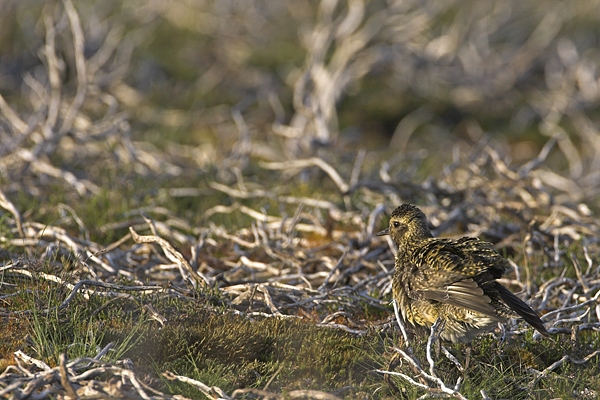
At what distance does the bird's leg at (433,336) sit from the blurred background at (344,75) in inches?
278

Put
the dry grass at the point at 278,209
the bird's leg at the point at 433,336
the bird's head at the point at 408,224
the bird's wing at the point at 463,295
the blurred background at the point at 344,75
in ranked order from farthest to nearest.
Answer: the blurred background at the point at 344,75 < the bird's head at the point at 408,224 < the dry grass at the point at 278,209 < the bird's wing at the point at 463,295 < the bird's leg at the point at 433,336

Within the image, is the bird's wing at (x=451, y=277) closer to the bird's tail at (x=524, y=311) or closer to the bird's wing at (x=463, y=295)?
the bird's wing at (x=463, y=295)

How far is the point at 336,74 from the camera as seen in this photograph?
11.3 m

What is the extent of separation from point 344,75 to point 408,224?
757 centimetres

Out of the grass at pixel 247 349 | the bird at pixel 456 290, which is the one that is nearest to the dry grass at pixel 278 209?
the grass at pixel 247 349

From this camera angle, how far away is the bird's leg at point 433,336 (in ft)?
13.9

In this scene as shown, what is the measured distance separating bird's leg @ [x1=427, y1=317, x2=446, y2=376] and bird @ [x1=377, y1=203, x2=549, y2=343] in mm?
13

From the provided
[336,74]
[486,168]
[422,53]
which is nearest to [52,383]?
[486,168]

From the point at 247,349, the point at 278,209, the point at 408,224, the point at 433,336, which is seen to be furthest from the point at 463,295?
the point at 278,209

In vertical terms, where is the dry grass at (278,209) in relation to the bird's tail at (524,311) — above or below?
below

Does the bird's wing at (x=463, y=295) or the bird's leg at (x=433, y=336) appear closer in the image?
the bird's leg at (x=433, y=336)

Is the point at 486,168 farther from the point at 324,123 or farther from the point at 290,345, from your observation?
the point at 290,345

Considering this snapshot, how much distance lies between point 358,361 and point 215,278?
1408mm

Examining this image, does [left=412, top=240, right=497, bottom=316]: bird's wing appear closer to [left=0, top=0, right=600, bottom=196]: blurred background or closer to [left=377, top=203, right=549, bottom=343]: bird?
[left=377, top=203, right=549, bottom=343]: bird
